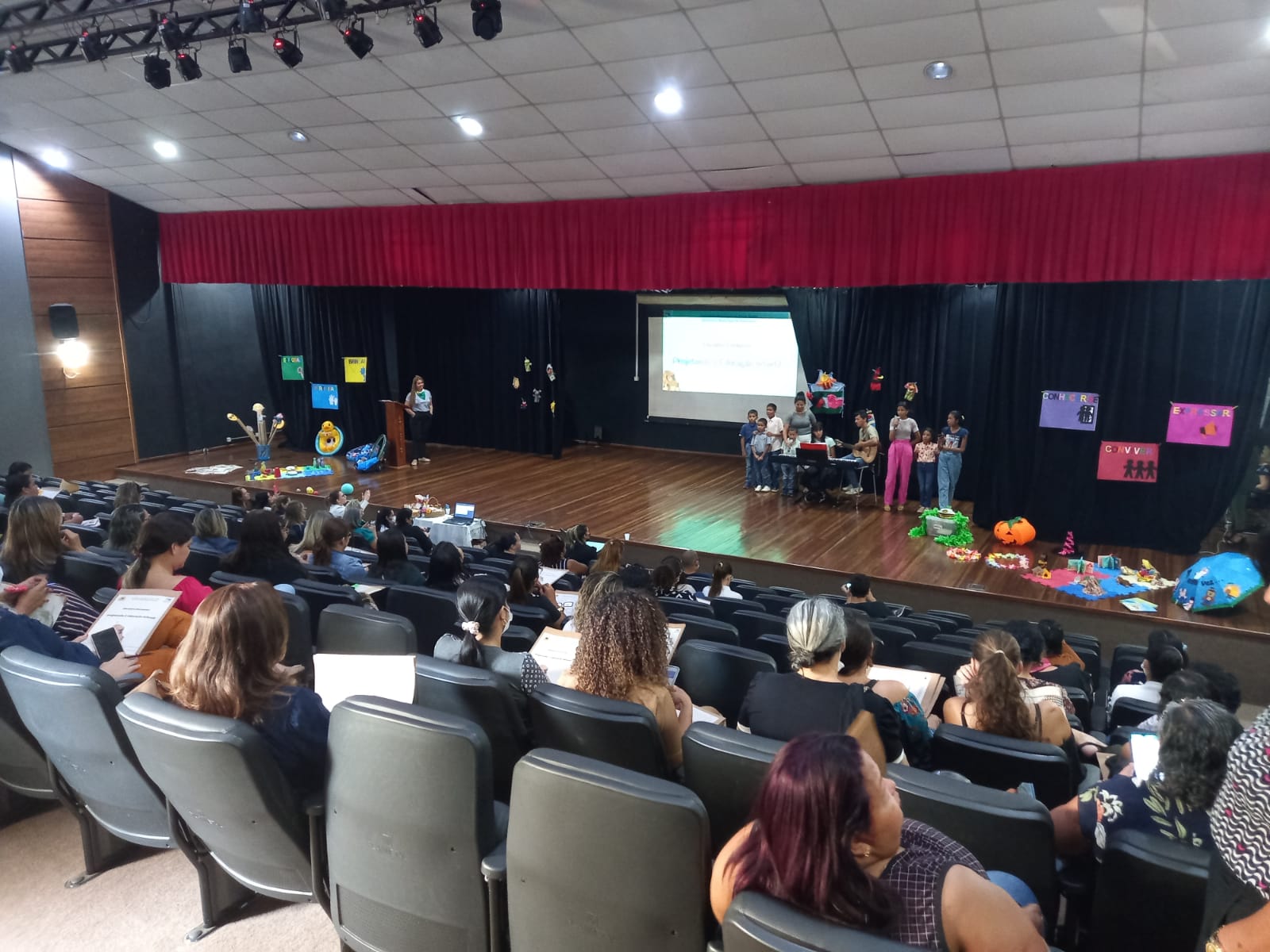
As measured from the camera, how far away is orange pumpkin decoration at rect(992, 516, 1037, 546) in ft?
28.4

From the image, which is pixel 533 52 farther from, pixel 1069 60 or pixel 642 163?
pixel 1069 60

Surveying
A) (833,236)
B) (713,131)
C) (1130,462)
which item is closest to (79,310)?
(713,131)

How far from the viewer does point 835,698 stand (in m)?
2.57

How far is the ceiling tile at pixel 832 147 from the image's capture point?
699 cm

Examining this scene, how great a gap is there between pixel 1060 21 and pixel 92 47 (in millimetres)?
7567

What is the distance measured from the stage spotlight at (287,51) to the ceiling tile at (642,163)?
282 cm

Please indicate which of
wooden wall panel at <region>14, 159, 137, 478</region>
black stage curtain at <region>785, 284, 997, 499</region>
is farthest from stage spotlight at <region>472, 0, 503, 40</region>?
wooden wall panel at <region>14, 159, 137, 478</region>

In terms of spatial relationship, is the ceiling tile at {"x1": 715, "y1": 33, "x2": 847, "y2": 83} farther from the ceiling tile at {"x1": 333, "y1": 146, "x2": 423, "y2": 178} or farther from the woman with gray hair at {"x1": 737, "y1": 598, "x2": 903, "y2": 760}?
the woman with gray hair at {"x1": 737, "y1": 598, "x2": 903, "y2": 760}

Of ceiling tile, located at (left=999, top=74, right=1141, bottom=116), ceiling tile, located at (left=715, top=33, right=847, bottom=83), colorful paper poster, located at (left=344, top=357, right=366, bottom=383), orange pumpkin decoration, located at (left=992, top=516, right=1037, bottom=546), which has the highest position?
ceiling tile, located at (left=715, top=33, right=847, bottom=83)

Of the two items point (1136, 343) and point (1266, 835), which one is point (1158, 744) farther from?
point (1136, 343)

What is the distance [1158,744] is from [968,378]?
30.0 ft

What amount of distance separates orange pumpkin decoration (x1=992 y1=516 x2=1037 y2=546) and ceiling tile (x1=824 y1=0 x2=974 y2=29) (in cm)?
530

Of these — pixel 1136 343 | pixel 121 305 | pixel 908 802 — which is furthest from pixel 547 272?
pixel 908 802

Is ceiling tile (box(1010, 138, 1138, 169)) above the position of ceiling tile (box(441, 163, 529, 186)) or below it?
below
